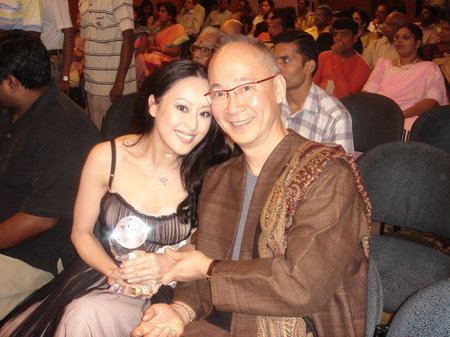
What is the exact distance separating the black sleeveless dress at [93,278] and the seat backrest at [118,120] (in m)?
0.80

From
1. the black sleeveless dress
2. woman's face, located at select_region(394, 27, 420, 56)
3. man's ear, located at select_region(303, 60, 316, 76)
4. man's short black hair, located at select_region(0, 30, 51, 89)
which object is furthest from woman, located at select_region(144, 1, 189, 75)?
the black sleeveless dress

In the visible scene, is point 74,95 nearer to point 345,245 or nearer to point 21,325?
point 21,325

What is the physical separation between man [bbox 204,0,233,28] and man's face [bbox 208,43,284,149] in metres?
9.31

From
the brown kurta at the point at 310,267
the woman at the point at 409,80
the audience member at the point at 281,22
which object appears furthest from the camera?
the audience member at the point at 281,22

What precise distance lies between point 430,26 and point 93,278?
26.5ft

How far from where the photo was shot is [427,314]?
121 centimetres

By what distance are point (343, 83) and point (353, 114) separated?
3.84ft

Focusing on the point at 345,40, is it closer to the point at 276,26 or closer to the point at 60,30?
the point at 60,30

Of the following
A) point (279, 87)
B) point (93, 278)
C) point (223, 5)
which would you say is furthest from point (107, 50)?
point (223, 5)

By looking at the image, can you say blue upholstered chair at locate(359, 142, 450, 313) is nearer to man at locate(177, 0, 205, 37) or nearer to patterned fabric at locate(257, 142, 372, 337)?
patterned fabric at locate(257, 142, 372, 337)

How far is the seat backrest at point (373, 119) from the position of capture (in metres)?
3.65

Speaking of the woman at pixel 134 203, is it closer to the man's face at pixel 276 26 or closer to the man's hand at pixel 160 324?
the man's hand at pixel 160 324

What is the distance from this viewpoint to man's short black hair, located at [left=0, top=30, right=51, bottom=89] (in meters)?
2.23

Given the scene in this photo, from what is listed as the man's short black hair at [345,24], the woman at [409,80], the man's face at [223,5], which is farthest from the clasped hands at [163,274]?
the man's face at [223,5]
